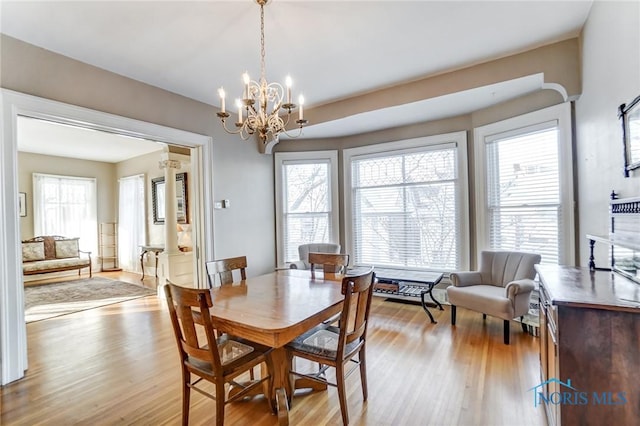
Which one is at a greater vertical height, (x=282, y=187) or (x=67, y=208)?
(x=282, y=187)

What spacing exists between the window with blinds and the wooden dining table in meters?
2.32

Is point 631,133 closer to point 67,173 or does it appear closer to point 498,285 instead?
point 498,285

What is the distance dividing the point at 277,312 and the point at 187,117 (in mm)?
2988

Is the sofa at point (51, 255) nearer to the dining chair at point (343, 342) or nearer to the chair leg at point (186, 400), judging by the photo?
the chair leg at point (186, 400)

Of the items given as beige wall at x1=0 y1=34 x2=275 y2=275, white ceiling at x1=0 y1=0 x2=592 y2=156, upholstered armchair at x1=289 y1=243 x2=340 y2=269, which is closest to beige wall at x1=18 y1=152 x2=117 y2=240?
beige wall at x1=0 y1=34 x2=275 y2=275

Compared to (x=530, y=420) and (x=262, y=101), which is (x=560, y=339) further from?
(x=262, y=101)

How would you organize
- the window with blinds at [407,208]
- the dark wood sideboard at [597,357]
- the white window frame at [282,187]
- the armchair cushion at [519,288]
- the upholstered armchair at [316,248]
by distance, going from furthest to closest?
the white window frame at [282,187] → the upholstered armchair at [316,248] → the window with blinds at [407,208] → the armchair cushion at [519,288] → the dark wood sideboard at [597,357]

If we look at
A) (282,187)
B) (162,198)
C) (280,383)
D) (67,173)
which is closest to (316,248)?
(282,187)

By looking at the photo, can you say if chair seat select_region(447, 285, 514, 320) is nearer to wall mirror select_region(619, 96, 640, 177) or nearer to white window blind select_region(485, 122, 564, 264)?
white window blind select_region(485, 122, 564, 264)

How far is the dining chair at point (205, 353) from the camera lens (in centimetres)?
158

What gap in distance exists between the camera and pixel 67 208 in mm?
6988

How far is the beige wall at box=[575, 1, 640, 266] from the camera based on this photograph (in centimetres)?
167

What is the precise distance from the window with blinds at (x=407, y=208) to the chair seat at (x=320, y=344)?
8.60ft

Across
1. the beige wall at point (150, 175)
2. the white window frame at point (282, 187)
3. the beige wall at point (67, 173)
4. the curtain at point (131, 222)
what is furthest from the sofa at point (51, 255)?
the white window frame at point (282, 187)
